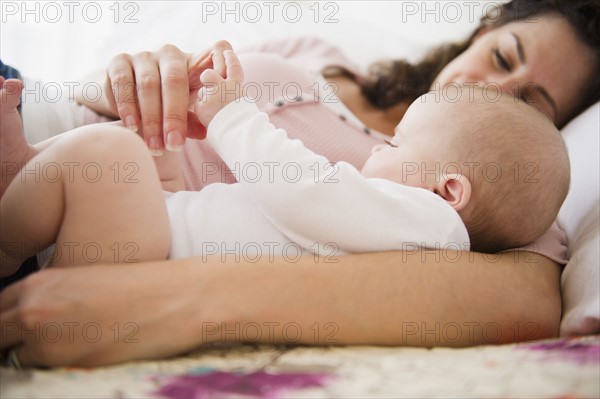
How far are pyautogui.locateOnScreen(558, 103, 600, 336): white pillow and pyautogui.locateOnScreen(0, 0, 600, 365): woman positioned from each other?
27 mm

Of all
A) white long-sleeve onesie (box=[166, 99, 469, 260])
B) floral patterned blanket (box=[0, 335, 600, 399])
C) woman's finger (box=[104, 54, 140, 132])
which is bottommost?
floral patterned blanket (box=[0, 335, 600, 399])

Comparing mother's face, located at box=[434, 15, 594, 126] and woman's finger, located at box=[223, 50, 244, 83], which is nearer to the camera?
woman's finger, located at box=[223, 50, 244, 83]

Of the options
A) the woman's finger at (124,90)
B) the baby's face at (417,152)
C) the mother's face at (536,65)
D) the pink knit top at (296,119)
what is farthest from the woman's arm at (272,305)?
the mother's face at (536,65)

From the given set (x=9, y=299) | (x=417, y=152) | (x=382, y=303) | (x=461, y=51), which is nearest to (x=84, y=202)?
(x=9, y=299)

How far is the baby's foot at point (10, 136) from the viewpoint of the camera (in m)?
0.63

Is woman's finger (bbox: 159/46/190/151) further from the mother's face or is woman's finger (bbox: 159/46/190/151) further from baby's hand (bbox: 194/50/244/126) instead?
the mother's face

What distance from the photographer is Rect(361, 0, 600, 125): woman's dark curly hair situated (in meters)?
1.27

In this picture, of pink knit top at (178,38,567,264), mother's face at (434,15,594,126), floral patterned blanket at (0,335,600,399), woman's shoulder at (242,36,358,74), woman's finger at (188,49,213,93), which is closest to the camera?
floral patterned blanket at (0,335,600,399)

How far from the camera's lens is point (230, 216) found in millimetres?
727

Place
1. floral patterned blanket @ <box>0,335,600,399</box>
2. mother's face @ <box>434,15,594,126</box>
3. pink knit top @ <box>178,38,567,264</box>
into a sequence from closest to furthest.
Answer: floral patterned blanket @ <box>0,335,600,399</box>, pink knit top @ <box>178,38,567,264</box>, mother's face @ <box>434,15,594,126</box>

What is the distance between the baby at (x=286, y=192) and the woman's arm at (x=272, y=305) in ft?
0.15

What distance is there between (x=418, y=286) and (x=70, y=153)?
1.40ft

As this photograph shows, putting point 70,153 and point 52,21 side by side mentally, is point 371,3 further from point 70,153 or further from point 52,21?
point 70,153

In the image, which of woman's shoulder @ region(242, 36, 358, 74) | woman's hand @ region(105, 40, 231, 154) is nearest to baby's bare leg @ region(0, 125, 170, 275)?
woman's hand @ region(105, 40, 231, 154)
